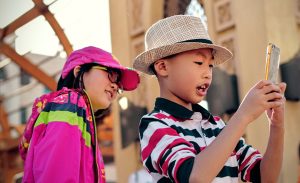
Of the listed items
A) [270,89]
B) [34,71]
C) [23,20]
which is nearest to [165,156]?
[270,89]

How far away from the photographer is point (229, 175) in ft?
4.99

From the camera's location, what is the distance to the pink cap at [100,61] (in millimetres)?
2066

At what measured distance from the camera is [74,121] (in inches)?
69.7

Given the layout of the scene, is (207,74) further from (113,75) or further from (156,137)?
(113,75)

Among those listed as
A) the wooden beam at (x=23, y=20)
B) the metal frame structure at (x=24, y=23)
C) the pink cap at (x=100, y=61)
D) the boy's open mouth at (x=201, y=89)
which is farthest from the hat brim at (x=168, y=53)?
the wooden beam at (x=23, y=20)

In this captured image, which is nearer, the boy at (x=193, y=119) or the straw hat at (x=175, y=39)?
the boy at (x=193, y=119)

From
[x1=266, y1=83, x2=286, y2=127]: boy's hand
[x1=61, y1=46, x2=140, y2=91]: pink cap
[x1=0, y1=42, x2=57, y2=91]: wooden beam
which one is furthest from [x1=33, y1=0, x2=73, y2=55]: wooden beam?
[x1=266, y1=83, x2=286, y2=127]: boy's hand

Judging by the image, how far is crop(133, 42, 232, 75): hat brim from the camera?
1.53 metres

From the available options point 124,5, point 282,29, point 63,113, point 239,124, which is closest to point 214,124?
point 239,124

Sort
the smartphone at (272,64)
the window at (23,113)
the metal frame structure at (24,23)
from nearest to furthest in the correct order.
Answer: the smartphone at (272,64), the metal frame structure at (24,23), the window at (23,113)

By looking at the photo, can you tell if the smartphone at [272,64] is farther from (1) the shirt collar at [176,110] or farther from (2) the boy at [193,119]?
(1) the shirt collar at [176,110]

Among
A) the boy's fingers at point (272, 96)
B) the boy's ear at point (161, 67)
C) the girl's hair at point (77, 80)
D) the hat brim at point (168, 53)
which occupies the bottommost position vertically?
the boy's fingers at point (272, 96)

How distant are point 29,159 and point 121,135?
4510 mm

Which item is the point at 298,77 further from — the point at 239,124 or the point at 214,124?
the point at 239,124
